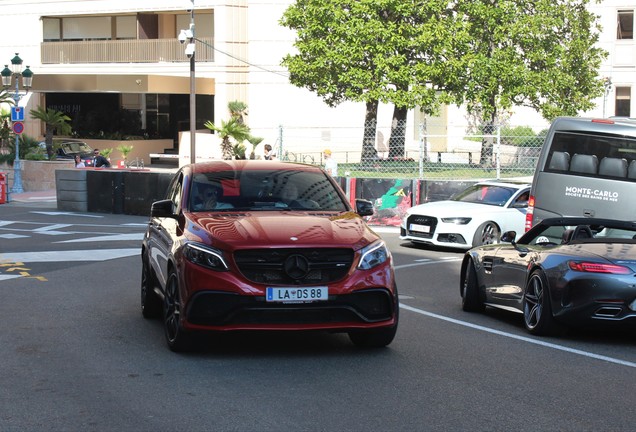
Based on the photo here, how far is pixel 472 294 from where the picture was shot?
12.0m

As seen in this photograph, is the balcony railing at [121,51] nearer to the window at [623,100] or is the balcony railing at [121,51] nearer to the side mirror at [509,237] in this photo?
the window at [623,100]

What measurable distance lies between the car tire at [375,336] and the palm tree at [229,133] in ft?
125

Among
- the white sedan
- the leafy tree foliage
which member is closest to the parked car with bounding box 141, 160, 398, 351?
the white sedan

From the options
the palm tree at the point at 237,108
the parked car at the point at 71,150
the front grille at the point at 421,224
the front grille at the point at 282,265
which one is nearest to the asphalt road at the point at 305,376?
the front grille at the point at 282,265

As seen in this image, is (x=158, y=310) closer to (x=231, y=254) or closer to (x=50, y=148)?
(x=231, y=254)

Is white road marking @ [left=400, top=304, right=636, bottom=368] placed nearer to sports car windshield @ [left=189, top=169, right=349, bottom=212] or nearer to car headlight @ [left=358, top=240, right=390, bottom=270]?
car headlight @ [left=358, top=240, right=390, bottom=270]

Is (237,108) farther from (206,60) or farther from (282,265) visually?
(282,265)

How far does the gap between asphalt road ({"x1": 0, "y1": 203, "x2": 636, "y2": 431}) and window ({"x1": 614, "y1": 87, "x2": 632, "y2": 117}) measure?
3731 cm

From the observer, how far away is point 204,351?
8828 millimetres

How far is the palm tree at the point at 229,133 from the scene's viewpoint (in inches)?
1854

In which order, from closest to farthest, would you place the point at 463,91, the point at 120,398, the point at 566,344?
the point at 120,398
the point at 566,344
the point at 463,91

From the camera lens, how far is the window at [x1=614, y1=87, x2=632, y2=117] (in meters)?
Answer: 47.4

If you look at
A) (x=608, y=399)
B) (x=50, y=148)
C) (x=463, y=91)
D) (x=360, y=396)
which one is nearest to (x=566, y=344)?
(x=608, y=399)

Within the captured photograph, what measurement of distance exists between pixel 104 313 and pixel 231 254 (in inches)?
135
